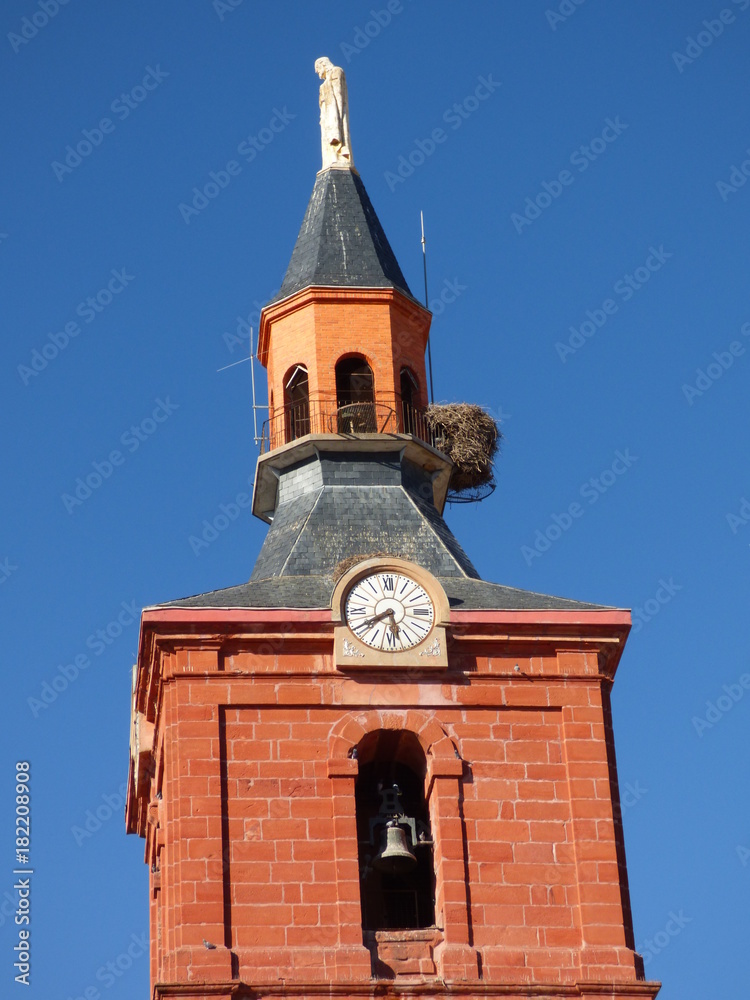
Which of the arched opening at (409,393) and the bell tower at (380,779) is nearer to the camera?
the bell tower at (380,779)

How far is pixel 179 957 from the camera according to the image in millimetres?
36594

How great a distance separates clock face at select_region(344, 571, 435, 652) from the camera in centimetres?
3909

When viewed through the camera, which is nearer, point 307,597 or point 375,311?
point 307,597

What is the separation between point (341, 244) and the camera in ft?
147

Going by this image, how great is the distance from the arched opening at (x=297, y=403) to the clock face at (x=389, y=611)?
4374 mm

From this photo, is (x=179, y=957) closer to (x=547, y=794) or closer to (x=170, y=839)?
(x=170, y=839)

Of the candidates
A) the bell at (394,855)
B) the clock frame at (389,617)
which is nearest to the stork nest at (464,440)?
the clock frame at (389,617)

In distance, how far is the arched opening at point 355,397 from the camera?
43062mm

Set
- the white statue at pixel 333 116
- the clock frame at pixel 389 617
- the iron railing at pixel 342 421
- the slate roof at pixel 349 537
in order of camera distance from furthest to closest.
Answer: the white statue at pixel 333 116 → the iron railing at pixel 342 421 → the slate roof at pixel 349 537 → the clock frame at pixel 389 617

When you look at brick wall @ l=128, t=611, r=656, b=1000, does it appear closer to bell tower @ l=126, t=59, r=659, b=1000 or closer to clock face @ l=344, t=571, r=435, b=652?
bell tower @ l=126, t=59, r=659, b=1000

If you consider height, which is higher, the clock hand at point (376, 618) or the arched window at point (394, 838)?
the clock hand at point (376, 618)

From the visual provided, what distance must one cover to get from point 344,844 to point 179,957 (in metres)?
2.73

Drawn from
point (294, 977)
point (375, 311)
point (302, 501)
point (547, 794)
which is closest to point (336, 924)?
point (294, 977)

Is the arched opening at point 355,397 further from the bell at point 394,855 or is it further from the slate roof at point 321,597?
the bell at point 394,855
